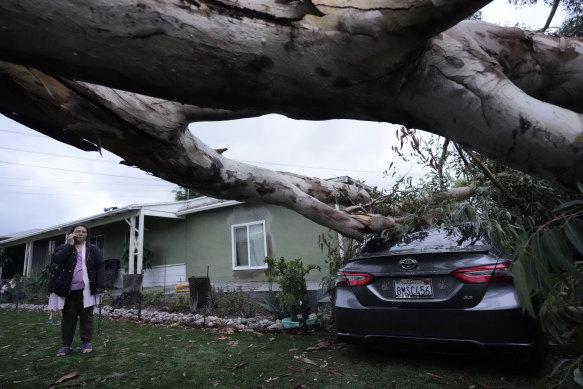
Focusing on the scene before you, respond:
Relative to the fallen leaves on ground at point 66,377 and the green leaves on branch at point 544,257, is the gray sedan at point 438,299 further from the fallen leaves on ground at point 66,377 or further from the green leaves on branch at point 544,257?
the fallen leaves on ground at point 66,377

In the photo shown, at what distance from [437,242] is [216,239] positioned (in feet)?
34.8

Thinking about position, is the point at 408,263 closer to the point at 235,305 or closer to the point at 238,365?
the point at 238,365

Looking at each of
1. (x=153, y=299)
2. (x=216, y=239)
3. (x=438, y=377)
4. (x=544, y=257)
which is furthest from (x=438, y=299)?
(x=216, y=239)

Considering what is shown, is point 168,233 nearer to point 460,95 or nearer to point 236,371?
point 236,371

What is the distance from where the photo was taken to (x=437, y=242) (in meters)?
4.11

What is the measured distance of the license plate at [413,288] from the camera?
12.4ft

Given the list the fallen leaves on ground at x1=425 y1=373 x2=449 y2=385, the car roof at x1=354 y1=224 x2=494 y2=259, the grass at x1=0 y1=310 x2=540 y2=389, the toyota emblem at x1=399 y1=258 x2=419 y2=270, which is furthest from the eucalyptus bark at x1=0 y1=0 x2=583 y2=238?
the grass at x1=0 y1=310 x2=540 y2=389

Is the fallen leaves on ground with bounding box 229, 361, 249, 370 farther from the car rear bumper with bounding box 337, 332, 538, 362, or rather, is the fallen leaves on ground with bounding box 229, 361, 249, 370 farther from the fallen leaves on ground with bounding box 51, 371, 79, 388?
the fallen leaves on ground with bounding box 51, 371, 79, 388

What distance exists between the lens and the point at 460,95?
60.6 inches

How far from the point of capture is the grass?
12.3 feet

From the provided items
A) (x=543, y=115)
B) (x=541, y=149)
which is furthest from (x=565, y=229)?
(x=543, y=115)

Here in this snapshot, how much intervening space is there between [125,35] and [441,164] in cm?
613

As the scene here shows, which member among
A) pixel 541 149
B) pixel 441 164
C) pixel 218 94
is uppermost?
pixel 441 164

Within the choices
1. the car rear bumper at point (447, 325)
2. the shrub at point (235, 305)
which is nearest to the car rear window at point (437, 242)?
the car rear bumper at point (447, 325)
